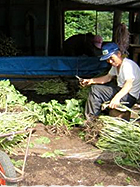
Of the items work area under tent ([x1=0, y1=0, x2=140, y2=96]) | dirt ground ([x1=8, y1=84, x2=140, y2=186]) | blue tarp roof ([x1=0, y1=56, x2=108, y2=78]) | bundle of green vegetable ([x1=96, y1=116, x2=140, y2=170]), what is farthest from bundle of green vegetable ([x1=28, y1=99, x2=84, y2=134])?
blue tarp roof ([x1=0, y1=56, x2=108, y2=78])

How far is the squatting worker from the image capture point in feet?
15.3

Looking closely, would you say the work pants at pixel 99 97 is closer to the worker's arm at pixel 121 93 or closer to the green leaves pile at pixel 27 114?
the green leaves pile at pixel 27 114

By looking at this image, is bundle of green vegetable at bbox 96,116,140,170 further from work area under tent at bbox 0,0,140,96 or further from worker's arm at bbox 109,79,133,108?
work area under tent at bbox 0,0,140,96

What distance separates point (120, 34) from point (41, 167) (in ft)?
7.72

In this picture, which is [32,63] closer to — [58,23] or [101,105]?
[58,23]

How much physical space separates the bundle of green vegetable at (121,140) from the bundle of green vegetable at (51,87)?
3.38 meters

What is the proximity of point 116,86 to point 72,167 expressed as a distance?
5.61 ft

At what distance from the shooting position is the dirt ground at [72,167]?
3.58m

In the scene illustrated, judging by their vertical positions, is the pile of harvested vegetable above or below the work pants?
below

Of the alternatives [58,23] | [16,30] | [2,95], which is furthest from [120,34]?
[16,30]

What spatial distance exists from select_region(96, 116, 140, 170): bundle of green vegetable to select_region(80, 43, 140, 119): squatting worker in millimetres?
297

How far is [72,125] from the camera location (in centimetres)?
521

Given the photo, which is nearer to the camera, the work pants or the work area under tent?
the work pants

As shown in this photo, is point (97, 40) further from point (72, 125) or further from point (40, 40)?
point (72, 125)
